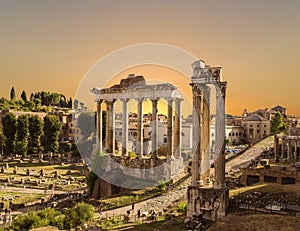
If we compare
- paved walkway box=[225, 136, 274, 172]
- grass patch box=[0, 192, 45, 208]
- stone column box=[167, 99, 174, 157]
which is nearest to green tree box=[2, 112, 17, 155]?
grass patch box=[0, 192, 45, 208]

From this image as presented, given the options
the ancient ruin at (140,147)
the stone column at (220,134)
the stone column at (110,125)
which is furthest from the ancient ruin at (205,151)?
the stone column at (110,125)

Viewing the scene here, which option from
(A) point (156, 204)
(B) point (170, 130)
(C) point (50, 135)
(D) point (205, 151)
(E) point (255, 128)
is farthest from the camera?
(E) point (255, 128)

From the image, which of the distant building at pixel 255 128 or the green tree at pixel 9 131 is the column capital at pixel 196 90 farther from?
the distant building at pixel 255 128

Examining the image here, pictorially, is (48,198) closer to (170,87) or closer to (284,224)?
(170,87)

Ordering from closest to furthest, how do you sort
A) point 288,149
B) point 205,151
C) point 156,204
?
point 205,151
point 156,204
point 288,149

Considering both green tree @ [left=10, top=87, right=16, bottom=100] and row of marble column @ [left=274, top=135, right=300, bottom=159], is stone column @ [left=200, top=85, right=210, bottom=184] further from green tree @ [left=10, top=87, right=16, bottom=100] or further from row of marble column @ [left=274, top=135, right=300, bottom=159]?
green tree @ [left=10, top=87, right=16, bottom=100]

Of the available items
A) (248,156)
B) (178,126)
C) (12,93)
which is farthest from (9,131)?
(12,93)

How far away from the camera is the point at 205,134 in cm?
1867

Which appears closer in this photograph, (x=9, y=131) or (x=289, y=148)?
(x=289, y=148)

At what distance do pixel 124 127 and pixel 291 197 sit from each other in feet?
61.4

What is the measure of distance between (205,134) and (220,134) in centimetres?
145

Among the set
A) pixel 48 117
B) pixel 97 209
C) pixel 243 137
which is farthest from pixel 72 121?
pixel 97 209

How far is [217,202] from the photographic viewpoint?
1683 centimetres

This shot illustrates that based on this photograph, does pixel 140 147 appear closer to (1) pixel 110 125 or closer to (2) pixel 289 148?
(1) pixel 110 125
